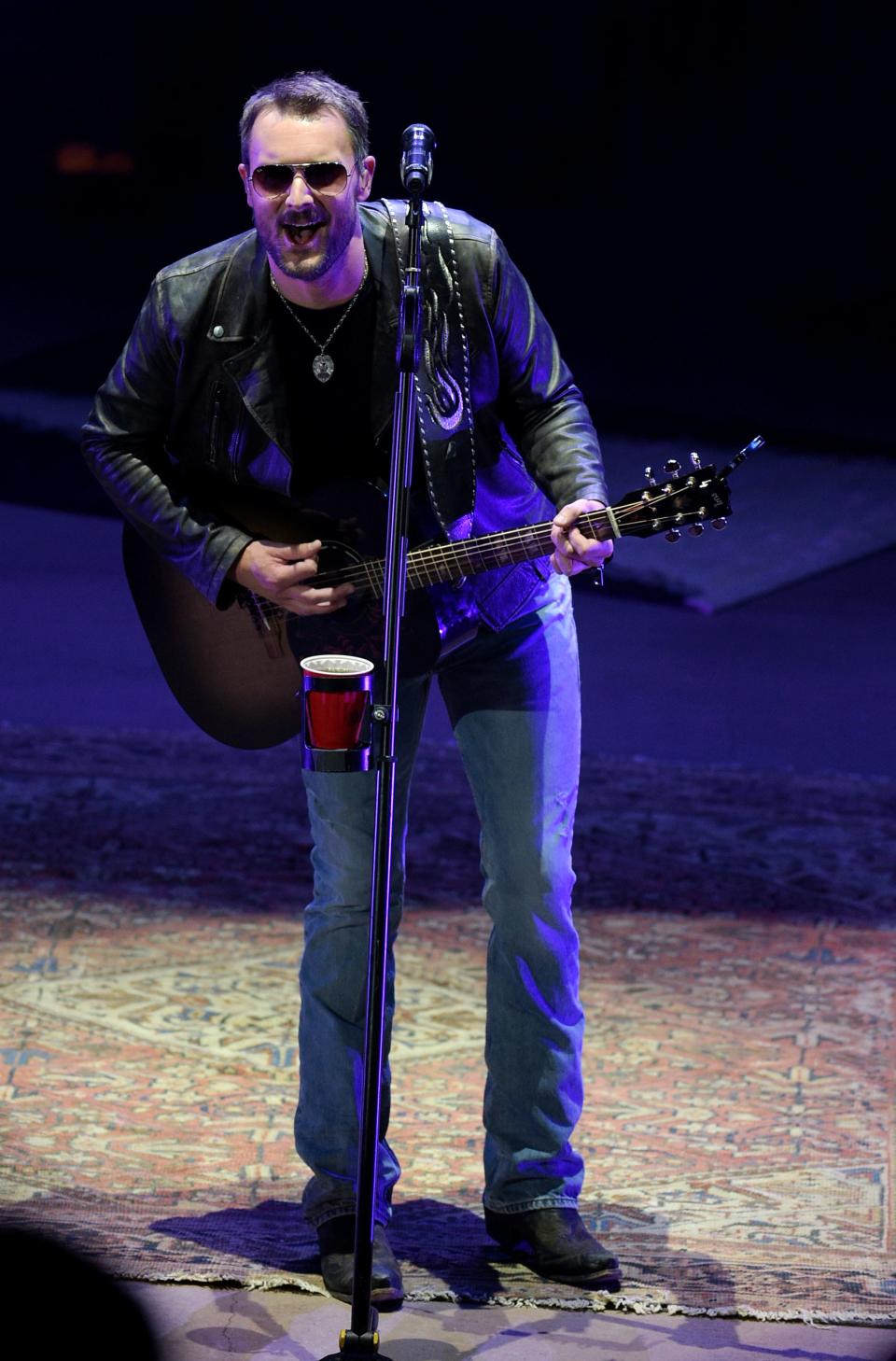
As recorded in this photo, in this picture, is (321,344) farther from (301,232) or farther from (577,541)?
(577,541)

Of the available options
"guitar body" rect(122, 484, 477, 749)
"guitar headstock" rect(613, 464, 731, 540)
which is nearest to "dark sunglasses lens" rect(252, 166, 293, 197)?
"guitar body" rect(122, 484, 477, 749)

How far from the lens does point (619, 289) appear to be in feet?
39.8

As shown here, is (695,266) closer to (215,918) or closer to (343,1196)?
(215,918)

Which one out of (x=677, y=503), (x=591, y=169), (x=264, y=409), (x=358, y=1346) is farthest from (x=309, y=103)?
(x=591, y=169)

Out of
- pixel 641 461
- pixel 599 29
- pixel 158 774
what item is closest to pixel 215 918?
pixel 158 774

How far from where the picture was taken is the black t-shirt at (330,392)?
331cm

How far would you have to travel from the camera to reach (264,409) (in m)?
3.29

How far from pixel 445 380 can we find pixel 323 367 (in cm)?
22

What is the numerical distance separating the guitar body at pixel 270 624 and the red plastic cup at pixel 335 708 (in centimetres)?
44

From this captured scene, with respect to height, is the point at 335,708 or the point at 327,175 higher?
the point at 327,175

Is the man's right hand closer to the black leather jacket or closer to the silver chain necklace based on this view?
the black leather jacket

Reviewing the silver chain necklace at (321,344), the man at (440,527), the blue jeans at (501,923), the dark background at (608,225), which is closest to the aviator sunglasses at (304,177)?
the man at (440,527)

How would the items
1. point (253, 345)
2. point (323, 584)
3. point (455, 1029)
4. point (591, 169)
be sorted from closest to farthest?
point (253, 345) → point (323, 584) → point (455, 1029) → point (591, 169)

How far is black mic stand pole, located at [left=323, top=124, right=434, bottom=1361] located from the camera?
274 cm
